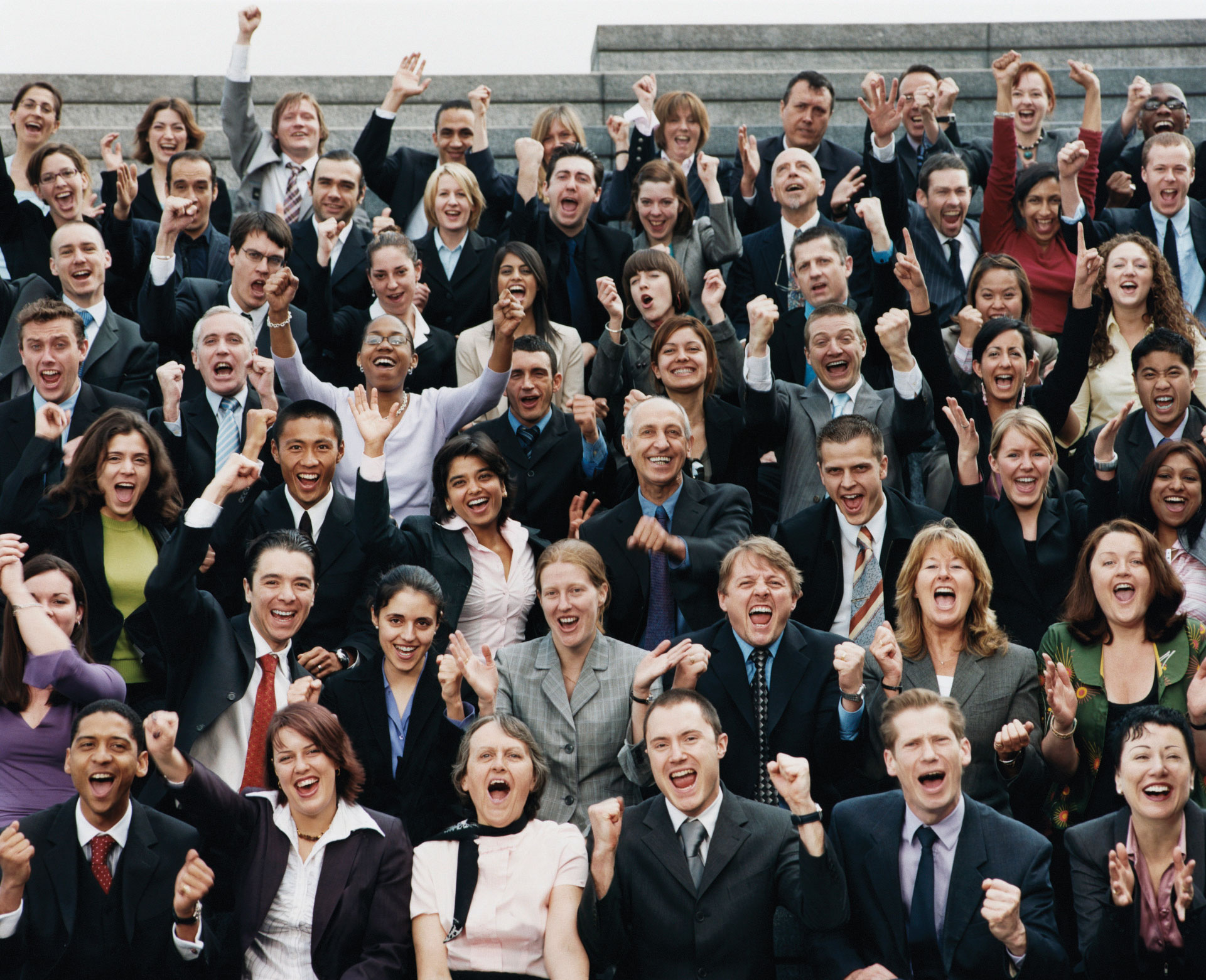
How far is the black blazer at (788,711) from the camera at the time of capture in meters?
5.06

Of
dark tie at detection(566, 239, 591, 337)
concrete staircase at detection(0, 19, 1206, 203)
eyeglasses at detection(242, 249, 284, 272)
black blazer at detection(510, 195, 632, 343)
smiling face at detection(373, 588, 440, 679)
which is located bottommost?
smiling face at detection(373, 588, 440, 679)

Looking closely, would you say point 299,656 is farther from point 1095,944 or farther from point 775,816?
point 1095,944

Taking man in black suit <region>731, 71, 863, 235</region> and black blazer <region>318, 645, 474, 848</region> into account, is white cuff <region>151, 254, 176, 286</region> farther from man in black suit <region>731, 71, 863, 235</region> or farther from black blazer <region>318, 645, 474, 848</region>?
man in black suit <region>731, 71, 863, 235</region>

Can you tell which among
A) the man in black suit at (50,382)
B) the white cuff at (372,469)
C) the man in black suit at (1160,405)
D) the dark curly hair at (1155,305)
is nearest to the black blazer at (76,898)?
the white cuff at (372,469)

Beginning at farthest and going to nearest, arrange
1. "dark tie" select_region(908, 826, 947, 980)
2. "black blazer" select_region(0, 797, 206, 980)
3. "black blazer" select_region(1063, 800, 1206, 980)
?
1. "black blazer" select_region(0, 797, 206, 980)
2. "dark tie" select_region(908, 826, 947, 980)
3. "black blazer" select_region(1063, 800, 1206, 980)

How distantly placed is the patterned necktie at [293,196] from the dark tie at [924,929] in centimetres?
517

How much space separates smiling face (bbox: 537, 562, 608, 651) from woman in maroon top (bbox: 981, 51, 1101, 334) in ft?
10.9

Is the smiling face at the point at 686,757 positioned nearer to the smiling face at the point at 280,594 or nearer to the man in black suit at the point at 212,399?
the smiling face at the point at 280,594

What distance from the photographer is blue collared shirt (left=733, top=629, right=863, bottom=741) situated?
4922 mm

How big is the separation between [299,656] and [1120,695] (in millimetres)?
2766

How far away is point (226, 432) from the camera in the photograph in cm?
629

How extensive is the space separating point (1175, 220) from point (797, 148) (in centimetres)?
193

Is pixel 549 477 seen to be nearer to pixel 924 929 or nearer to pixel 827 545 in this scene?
pixel 827 545

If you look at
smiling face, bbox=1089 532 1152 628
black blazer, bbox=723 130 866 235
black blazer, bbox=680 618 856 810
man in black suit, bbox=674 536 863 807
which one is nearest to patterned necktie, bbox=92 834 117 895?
man in black suit, bbox=674 536 863 807
